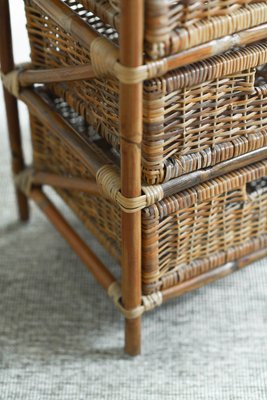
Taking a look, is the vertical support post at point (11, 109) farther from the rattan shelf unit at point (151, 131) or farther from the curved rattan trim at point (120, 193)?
the curved rattan trim at point (120, 193)

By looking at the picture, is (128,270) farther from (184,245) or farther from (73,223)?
(73,223)

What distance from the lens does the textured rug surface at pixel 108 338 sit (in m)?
1.29

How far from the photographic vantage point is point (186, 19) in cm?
96

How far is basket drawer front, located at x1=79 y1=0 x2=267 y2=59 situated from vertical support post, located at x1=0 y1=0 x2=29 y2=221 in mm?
336

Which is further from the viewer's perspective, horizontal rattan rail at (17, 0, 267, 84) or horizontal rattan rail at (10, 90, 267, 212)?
horizontal rattan rail at (10, 90, 267, 212)

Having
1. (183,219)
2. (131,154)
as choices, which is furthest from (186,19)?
(183,219)

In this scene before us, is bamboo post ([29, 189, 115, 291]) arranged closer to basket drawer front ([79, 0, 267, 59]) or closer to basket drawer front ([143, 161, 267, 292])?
basket drawer front ([143, 161, 267, 292])

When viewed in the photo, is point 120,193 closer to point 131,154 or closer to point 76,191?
point 131,154

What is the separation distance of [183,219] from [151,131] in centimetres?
24

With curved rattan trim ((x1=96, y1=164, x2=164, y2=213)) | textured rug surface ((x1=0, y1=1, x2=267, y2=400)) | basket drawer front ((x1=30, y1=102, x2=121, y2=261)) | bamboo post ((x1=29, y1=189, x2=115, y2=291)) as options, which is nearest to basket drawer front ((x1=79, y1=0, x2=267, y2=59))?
curved rattan trim ((x1=96, y1=164, x2=164, y2=213))

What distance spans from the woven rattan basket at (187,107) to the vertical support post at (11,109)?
9cm

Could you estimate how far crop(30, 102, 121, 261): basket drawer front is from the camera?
131 cm

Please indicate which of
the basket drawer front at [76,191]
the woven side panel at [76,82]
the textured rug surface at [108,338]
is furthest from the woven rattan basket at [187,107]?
the textured rug surface at [108,338]

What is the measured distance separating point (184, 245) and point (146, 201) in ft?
0.67
